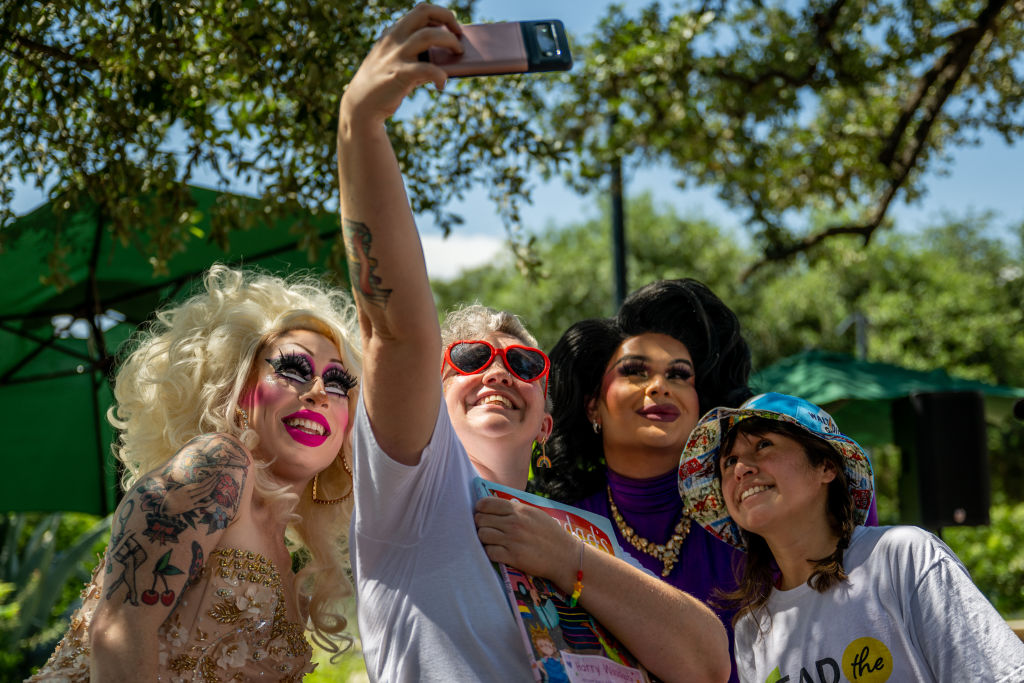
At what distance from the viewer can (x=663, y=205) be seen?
26688mm

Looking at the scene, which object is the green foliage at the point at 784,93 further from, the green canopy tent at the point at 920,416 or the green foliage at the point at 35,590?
the green foliage at the point at 35,590

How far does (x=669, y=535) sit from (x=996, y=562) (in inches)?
445

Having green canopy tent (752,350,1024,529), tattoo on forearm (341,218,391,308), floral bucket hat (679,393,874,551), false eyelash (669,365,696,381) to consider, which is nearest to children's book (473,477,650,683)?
tattoo on forearm (341,218,391,308)

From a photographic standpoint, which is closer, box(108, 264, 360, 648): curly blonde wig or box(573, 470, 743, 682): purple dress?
box(108, 264, 360, 648): curly blonde wig

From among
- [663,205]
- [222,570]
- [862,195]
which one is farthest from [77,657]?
[663,205]

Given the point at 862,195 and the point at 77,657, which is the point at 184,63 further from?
the point at 862,195

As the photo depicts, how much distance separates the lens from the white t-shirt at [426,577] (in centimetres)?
158

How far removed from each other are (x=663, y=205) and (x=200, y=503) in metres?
25.4

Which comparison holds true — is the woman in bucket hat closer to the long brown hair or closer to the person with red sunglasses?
the long brown hair

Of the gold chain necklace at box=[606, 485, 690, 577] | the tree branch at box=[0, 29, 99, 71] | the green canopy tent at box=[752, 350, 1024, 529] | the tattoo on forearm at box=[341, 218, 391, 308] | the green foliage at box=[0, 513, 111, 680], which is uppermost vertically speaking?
the tree branch at box=[0, 29, 99, 71]

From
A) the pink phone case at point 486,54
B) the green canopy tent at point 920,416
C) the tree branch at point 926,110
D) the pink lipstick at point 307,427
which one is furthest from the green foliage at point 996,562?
the pink phone case at point 486,54

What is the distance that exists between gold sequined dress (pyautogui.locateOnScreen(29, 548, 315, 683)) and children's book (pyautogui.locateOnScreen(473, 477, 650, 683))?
31.3 inches

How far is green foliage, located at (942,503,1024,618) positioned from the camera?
1167 centimetres

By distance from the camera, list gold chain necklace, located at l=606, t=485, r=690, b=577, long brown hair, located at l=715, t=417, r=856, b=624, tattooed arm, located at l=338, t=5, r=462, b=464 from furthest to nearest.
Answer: gold chain necklace, located at l=606, t=485, r=690, b=577 → long brown hair, located at l=715, t=417, r=856, b=624 → tattooed arm, located at l=338, t=5, r=462, b=464
